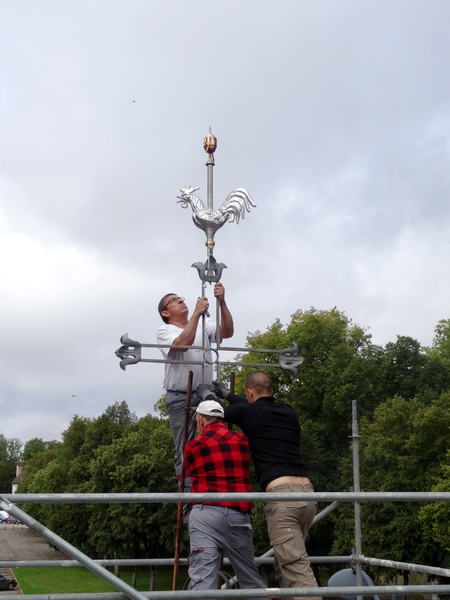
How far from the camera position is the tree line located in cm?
3659

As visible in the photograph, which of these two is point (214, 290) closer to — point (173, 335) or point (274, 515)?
point (173, 335)

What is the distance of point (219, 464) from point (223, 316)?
199 centimetres

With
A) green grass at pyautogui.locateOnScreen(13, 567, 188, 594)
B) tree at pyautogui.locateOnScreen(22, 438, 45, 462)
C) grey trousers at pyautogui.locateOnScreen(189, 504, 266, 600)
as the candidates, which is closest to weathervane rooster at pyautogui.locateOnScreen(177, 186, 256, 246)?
grey trousers at pyautogui.locateOnScreen(189, 504, 266, 600)

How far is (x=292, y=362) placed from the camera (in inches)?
299

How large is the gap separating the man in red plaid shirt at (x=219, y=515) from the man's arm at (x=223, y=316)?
171cm

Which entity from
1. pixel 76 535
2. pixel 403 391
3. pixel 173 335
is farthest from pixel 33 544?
pixel 173 335

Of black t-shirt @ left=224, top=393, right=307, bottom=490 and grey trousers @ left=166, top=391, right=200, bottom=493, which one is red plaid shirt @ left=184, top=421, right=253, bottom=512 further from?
grey trousers @ left=166, top=391, right=200, bottom=493

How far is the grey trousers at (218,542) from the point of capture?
5.58 metres

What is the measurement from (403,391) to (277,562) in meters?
43.4

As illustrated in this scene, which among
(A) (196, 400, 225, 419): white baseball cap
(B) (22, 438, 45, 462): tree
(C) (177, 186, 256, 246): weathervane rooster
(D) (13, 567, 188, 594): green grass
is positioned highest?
(B) (22, 438, 45, 462): tree

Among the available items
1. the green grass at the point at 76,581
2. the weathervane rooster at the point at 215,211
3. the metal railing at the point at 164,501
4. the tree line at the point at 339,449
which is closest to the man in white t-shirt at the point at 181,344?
the weathervane rooster at the point at 215,211

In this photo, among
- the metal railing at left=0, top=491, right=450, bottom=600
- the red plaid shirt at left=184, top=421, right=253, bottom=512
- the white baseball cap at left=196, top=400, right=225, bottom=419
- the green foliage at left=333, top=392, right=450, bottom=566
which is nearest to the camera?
the metal railing at left=0, top=491, right=450, bottom=600

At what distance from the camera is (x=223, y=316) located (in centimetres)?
741

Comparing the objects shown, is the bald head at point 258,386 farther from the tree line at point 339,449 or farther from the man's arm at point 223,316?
the tree line at point 339,449
